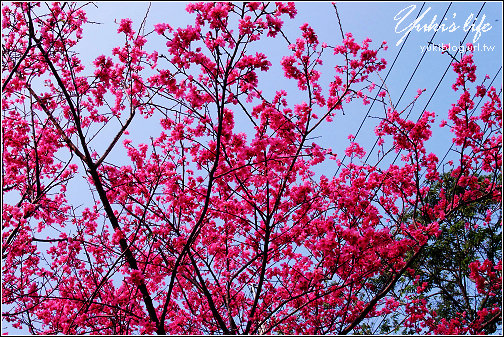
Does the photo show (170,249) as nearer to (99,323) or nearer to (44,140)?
(99,323)

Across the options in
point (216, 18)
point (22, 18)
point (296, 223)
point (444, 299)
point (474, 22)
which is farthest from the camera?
point (444, 299)

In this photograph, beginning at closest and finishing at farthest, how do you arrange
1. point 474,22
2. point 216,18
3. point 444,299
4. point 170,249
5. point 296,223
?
point 216,18 < point 170,249 < point 296,223 < point 474,22 < point 444,299

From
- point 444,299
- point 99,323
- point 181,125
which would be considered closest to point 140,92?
point 181,125

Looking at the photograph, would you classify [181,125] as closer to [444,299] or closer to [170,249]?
[170,249]

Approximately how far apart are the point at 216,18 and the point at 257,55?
717 mm

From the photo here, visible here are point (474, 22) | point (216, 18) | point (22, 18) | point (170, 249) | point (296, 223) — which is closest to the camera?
point (216, 18)

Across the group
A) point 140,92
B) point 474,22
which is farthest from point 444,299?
point 140,92

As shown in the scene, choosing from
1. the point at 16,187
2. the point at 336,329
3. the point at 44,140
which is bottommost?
the point at 336,329

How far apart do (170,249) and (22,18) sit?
428 centimetres

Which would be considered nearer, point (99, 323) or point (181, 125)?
point (181, 125)

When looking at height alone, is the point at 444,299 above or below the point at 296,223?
below

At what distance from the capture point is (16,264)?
7977 millimetres

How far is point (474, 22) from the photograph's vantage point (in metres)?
7.63

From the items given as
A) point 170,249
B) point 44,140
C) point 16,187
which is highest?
point 44,140
